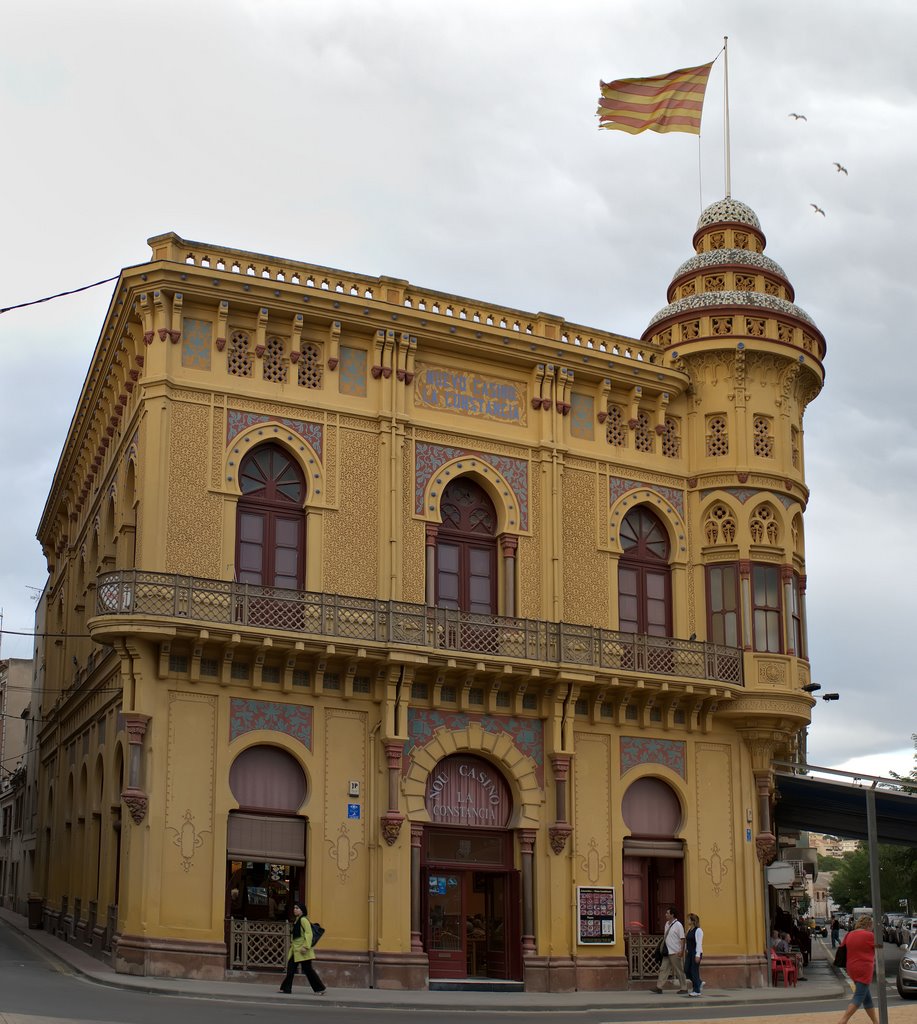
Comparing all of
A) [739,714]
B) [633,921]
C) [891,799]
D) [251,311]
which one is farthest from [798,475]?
[251,311]

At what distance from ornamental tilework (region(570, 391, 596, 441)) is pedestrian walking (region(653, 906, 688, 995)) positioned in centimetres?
970

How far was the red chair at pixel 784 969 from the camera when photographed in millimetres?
28203

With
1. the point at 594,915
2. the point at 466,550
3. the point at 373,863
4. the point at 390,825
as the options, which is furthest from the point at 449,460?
the point at 594,915

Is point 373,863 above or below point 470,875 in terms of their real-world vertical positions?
above

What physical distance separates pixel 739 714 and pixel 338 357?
10.8 metres

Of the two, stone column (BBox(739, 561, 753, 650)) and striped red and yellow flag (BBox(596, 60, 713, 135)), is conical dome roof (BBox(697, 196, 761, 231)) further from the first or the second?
stone column (BBox(739, 561, 753, 650))

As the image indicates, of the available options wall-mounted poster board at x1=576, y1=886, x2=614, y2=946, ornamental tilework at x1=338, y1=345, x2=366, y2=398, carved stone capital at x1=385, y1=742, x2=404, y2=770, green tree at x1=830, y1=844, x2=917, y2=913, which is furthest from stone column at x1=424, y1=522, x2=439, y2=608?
green tree at x1=830, y1=844, x2=917, y2=913

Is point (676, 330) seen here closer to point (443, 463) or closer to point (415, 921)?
point (443, 463)

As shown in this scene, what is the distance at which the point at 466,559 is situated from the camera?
89.6 feet

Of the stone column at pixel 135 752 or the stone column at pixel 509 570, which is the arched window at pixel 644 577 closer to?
the stone column at pixel 509 570

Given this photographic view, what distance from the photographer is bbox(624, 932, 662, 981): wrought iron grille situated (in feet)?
86.7

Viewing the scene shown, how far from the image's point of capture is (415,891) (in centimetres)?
2447

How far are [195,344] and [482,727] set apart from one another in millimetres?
8817

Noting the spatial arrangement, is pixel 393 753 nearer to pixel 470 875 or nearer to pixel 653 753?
pixel 470 875
